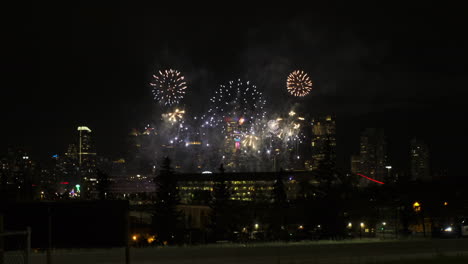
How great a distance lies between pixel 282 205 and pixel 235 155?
111 meters

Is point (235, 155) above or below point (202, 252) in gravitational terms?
above

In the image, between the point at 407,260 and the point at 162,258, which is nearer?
the point at 407,260

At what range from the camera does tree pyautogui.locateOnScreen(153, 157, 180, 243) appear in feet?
177

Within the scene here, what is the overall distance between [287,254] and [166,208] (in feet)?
108

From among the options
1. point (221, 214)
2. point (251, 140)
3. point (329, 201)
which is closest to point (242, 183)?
point (251, 140)

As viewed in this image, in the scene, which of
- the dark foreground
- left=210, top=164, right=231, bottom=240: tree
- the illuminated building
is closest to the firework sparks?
the illuminated building

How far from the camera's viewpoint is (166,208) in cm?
5575

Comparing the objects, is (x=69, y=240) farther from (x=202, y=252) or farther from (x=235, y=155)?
(x=235, y=155)

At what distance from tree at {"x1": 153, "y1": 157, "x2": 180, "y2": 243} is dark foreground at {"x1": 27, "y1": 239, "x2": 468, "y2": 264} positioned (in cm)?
2739

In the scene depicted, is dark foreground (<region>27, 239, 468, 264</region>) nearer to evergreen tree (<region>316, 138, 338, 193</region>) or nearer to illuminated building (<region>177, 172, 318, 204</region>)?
evergreen tree (<region>316, 138, 338, 193</region>)

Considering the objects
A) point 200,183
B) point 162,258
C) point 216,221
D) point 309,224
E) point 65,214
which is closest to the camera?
point 162,258

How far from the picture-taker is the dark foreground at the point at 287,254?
21766 millimetres

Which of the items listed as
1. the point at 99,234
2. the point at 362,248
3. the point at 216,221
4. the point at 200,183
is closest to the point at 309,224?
the point at 216,221

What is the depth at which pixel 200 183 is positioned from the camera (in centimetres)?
13788
